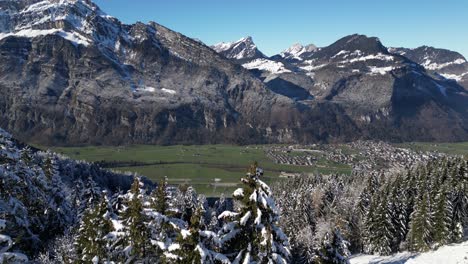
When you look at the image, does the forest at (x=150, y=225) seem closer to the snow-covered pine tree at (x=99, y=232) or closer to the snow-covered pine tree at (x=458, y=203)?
the snow-covered pine tree at (x=99, y=232)

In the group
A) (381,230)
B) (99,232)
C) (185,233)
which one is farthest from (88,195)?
(185,233)

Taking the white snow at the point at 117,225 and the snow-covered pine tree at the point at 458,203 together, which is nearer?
the white snow at the point at 117,225

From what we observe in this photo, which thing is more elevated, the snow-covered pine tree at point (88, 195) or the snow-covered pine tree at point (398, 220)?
the snow-covered pine tree at point (88, 195)

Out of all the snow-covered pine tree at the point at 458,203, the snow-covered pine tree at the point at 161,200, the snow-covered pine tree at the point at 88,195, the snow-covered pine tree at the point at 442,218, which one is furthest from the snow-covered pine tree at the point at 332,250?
the snow-covered pine tree at the point at 88,195

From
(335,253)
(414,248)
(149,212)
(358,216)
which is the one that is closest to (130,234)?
(149,212)

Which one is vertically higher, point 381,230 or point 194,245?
point 194,245

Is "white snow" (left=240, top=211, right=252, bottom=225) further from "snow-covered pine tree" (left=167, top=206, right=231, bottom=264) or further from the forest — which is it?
"snow-covered pine tree" (left=167, top=206, right=231, bottom=264)

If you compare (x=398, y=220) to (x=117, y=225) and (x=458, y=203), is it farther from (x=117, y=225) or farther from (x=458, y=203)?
(x=117, y=225)

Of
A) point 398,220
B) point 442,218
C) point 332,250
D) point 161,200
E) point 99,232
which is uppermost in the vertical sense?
point 161,200
